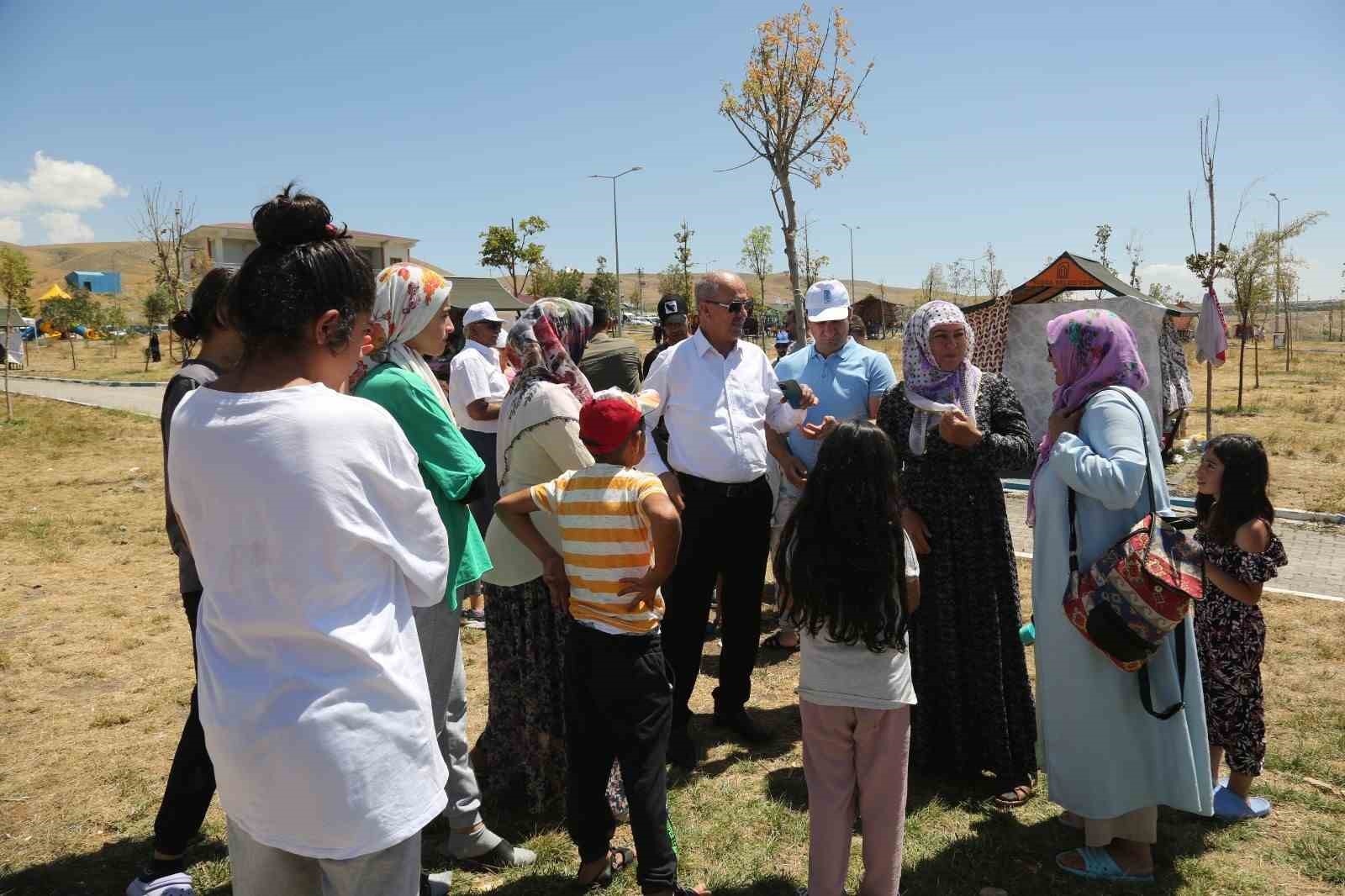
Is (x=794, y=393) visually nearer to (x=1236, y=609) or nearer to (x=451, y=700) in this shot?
(x=1236, y=609)

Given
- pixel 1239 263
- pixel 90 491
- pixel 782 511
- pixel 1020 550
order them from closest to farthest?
pixel 782 511 → pixel 1020 550 → pixel 90 491 → pixel 1239 263

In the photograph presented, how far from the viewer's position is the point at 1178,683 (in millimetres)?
3174

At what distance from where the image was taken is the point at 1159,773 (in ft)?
10.4

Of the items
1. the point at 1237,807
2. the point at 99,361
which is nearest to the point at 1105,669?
the point at 1237,807

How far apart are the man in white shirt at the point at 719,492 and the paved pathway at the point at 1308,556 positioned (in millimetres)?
2157

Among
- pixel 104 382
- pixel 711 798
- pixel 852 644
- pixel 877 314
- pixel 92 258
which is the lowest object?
pixel 711 798

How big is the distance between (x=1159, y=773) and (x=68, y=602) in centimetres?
729

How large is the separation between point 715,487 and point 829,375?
3.82ft

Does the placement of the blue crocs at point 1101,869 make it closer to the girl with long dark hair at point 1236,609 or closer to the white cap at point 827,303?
the girl with long dark hair at point 1236,609

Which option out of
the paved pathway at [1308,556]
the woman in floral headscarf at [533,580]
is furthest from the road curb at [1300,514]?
the woman in floral headscarf at [533,580]

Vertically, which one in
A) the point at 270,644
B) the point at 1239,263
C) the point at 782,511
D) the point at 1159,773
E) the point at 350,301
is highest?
Answer: the point at 1239,263

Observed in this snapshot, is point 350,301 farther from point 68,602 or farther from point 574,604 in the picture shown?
point 68,602

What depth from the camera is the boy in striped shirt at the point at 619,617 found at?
2.84 meters

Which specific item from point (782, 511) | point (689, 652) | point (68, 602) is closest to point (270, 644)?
point (689, 652)
